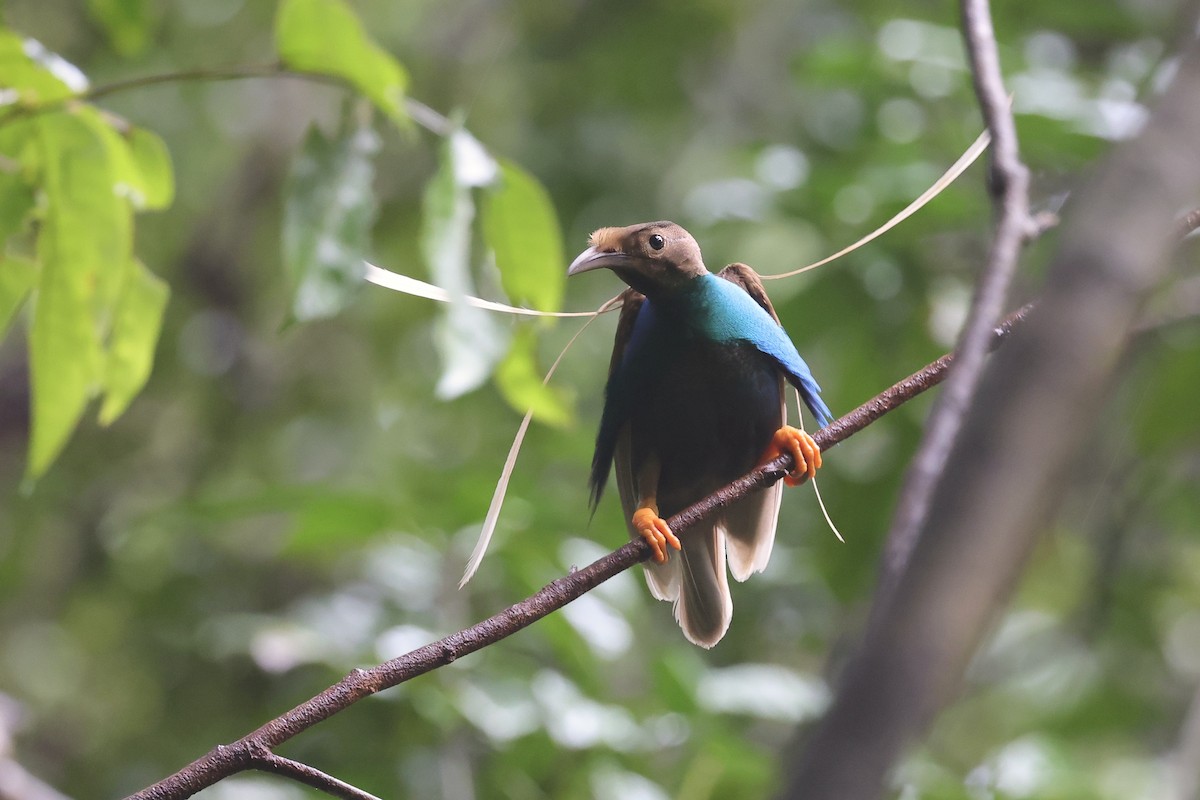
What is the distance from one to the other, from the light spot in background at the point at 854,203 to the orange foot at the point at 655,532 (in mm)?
1710

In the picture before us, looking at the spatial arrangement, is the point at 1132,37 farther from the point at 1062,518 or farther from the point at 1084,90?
the point at 1062,518

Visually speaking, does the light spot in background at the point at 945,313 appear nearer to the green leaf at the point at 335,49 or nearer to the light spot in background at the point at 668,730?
the light spot in background at the point at 668,730

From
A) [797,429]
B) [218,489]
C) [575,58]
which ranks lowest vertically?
[797,429]

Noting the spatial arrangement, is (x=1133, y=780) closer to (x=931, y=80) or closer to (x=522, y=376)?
(x=931, y=80)

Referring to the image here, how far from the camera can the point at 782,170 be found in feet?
14.5

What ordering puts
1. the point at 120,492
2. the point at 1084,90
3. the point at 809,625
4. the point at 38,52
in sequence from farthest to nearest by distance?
the point at 120,492
the point at 809,625
the point at 1084,90
the point at 38,52

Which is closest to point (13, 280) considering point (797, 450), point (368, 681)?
point (368, 681)

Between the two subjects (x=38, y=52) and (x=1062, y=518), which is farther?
(x=1062, y=518)

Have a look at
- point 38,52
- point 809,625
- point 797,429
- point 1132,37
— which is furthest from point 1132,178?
point 1132,37

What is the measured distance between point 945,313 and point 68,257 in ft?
9.79

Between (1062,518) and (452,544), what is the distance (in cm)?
309

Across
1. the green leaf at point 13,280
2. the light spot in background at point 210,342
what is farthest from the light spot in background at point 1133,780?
the light spot in background at point 210,342

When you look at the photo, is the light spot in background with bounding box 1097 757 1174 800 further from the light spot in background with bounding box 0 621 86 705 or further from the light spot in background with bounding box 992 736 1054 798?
the light spot in background with bounding box 0 621 86 705

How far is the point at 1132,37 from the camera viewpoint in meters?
5.33
